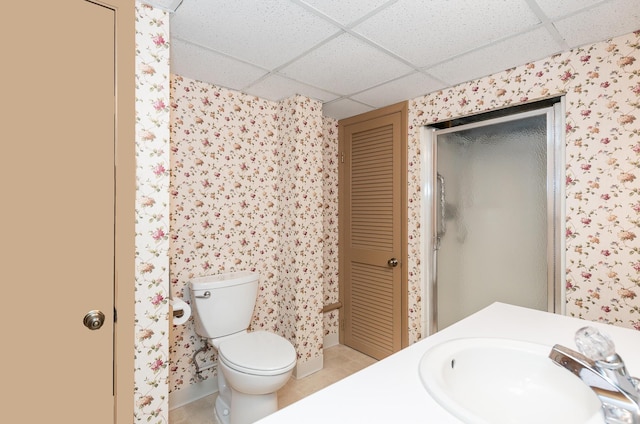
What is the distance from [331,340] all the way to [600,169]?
2.37 meters

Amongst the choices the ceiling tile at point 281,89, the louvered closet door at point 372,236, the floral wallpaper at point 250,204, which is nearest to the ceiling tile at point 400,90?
the louvered closet door at point 372,236

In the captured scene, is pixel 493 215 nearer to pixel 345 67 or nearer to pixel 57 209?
pixel 345 67

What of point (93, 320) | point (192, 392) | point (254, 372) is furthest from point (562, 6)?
point (192, 392)

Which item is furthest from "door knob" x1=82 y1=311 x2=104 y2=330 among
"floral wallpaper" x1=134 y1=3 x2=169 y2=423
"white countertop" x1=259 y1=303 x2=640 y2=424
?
"white countertop" x1=259 y1=303 x2=640 y2=424

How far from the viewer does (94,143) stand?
2.75ft

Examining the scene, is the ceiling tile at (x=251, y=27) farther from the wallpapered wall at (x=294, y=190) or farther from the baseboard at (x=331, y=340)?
the baseboard at (x=331, y=340)

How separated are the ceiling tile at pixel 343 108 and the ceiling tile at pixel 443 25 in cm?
83

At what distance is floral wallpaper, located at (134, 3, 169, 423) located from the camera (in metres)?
1.31

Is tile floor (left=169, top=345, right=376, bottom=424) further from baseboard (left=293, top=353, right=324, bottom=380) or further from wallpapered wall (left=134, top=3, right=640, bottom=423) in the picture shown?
wallpapered wall (left=134, top=3, right=640, bottom=423)

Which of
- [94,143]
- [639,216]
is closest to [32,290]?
[94,143]

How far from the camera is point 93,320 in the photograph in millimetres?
851

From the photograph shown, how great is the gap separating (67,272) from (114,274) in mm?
142

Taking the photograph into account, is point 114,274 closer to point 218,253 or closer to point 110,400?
point 110,400

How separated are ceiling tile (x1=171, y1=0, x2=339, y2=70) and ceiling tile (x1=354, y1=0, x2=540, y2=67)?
251 mm
